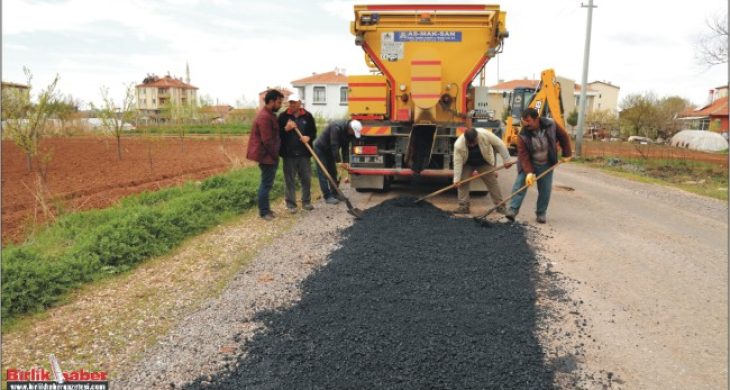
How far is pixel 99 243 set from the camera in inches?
195

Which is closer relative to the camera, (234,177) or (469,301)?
(469,301)

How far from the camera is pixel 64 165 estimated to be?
15.5m

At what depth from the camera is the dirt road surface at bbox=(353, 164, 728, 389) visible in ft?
9.98

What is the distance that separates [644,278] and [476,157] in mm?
2932

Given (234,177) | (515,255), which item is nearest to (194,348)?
(515,255)

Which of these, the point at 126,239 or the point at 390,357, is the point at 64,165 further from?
the point at 390,357

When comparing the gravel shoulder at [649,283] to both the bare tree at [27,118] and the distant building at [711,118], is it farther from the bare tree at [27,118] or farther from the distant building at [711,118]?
the distant building at [711,118]

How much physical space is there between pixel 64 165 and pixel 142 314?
47.3 ft

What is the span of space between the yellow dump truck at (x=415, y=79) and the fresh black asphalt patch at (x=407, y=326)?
2.87m

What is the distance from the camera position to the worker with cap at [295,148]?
7062 millimetres

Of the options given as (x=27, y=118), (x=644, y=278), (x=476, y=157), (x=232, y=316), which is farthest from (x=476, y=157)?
(x=27, y=118)

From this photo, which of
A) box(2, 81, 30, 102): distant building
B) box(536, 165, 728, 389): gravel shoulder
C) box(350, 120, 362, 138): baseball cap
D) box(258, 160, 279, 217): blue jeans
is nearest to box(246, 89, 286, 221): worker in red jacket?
box(258, 160, 279, 217): blue jeans

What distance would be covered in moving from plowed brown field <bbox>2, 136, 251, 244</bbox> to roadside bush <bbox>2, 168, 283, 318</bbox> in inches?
48.3
